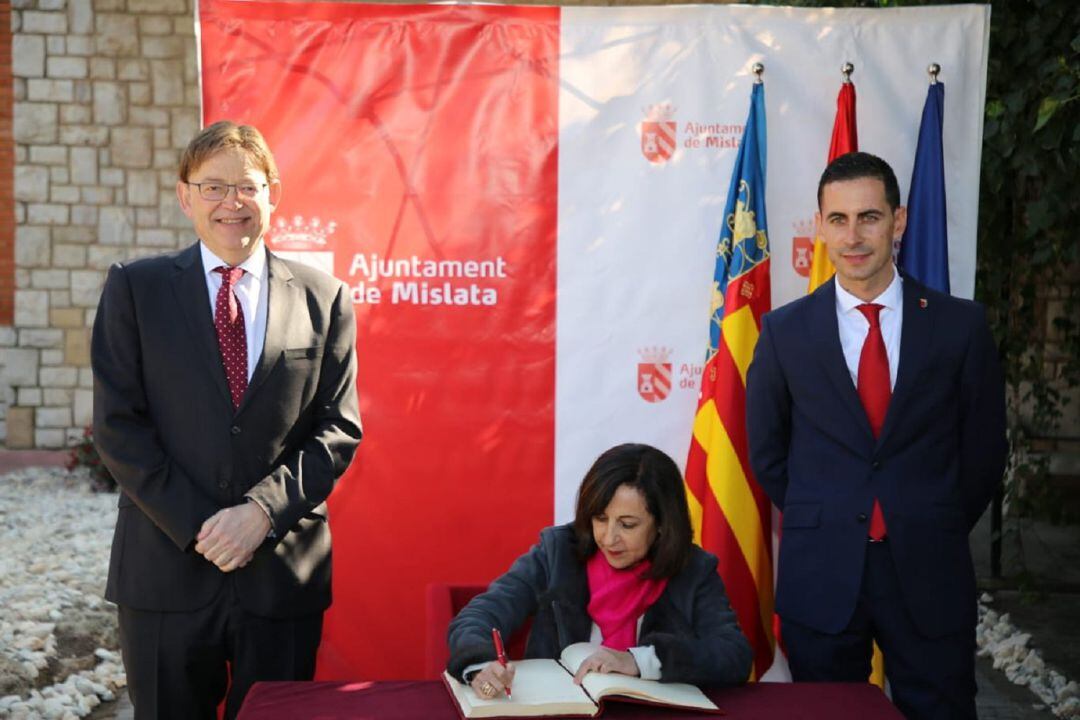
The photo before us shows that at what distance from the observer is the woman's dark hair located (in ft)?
9.40

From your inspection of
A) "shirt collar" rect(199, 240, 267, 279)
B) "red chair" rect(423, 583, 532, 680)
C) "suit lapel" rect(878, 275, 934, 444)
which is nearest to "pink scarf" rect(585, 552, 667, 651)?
"red chair" rect(423, 583, 532, 680)

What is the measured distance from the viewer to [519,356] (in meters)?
3.95

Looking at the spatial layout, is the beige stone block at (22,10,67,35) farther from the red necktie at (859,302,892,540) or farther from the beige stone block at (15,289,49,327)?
the red necktie at (859,302,892,540)

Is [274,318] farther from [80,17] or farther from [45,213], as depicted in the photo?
[80,17]

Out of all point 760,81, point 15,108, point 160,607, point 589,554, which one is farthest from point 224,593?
point 15,108

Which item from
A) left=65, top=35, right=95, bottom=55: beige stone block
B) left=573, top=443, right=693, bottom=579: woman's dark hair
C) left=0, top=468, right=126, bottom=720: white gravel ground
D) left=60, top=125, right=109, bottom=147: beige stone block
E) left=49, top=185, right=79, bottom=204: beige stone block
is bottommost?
left=0, top=468, right=126, bottom=720: white gravel ground

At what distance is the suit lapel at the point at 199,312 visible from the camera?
9.33 feet

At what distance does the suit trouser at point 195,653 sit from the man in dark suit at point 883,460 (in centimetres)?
122

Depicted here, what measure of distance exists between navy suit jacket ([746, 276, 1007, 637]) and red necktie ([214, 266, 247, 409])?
48.9 inches

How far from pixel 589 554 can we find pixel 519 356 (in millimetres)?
1146

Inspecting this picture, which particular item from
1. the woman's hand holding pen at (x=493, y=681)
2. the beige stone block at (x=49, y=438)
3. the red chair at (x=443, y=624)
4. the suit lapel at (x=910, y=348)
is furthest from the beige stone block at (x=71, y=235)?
the woman's hand holding pen at (x=493, y=681)

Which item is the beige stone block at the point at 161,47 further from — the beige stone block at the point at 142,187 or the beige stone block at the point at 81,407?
the beige stone block at the point at 81,407

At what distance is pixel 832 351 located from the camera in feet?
9.93

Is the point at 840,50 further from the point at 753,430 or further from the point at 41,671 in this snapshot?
the point at 41,671
